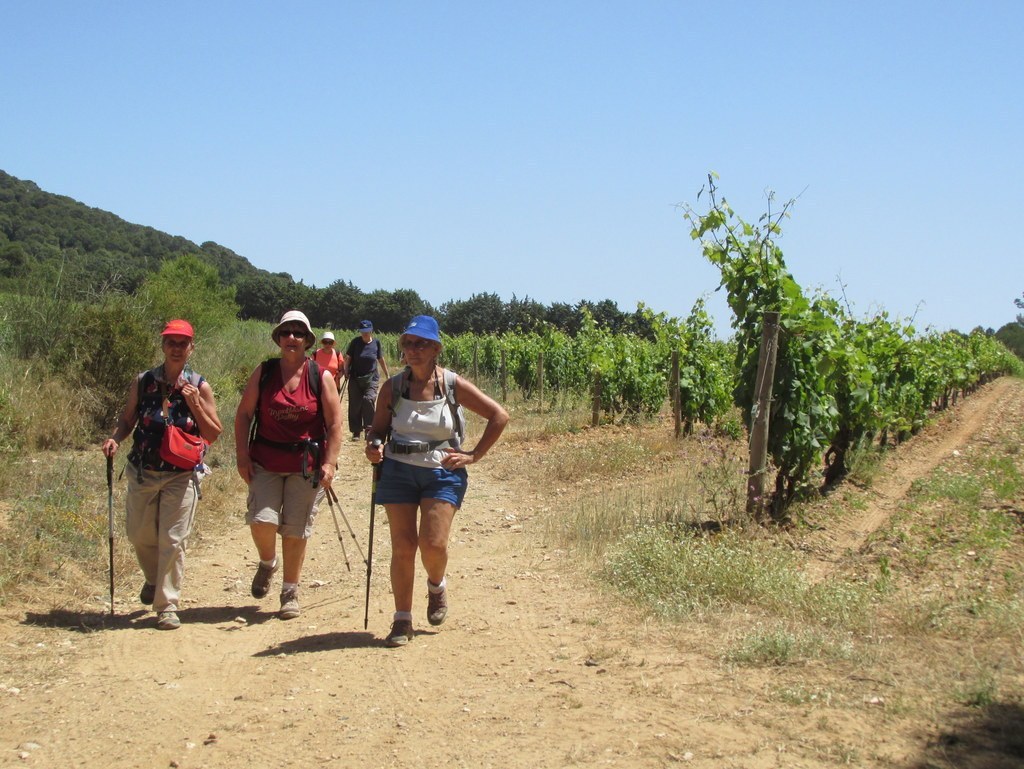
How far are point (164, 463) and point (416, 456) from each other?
61.1 inches

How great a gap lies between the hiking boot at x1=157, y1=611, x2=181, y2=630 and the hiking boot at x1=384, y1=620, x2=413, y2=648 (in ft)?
4.17

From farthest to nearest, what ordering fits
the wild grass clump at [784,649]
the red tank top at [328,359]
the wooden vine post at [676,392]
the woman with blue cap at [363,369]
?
the wooden vine post at [676,392]
the woman with blue cap at [363,369]
the red tank top at [328,359]
the wild grass clump at [784,649]

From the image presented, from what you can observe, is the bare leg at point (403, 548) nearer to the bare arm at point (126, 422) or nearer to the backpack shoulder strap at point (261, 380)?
the backpack shoulder strap at point (261, 380)

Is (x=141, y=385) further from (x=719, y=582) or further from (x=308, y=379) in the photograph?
(x=719, y=582)

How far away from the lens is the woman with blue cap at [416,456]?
213 inches

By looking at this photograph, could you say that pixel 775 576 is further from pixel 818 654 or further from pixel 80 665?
pixel 80 665

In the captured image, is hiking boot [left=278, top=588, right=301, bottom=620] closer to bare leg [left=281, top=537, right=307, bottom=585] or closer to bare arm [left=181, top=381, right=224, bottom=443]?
bare leg [left=281, top=537, right=307, bottom=585]

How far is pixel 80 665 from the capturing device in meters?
5.05

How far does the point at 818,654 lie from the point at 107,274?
47.0ft

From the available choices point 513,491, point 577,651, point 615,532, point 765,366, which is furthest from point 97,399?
point 577,651

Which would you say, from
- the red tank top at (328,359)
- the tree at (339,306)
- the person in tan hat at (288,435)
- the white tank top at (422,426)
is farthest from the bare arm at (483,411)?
the tree at (339,306)

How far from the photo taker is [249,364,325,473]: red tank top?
5.88 m

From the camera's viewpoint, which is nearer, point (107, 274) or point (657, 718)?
point (657, 718)

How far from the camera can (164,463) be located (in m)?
5.79
